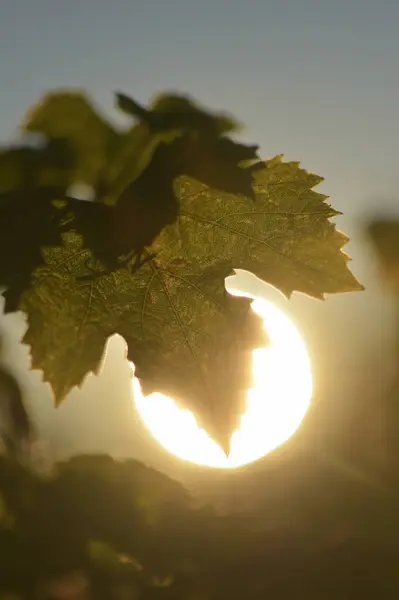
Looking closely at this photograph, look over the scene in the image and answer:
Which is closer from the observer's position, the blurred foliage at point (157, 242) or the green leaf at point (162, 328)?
the blurred foliage at point (157, 242)

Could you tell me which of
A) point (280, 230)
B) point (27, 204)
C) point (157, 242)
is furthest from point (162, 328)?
point (27, 204)

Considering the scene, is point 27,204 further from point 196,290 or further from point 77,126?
point 196,290

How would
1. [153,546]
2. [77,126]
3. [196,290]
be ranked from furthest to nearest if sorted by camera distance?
[153,546] < [196,290] < [77,126]

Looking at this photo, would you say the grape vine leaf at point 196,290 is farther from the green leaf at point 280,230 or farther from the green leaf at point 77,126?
the green leaf at point 77,126

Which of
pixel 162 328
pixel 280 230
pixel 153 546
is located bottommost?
pixel 153 546

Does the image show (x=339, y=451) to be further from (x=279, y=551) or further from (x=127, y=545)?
(x=127, y=545)

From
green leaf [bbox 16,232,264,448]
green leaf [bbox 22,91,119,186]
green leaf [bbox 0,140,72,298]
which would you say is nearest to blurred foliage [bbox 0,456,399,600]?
green leaf [bbox 16,232,264,448]

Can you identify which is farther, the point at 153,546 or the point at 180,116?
the point at 153,546

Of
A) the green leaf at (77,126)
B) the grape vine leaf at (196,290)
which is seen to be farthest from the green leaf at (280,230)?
the green leaf at (77,126)
